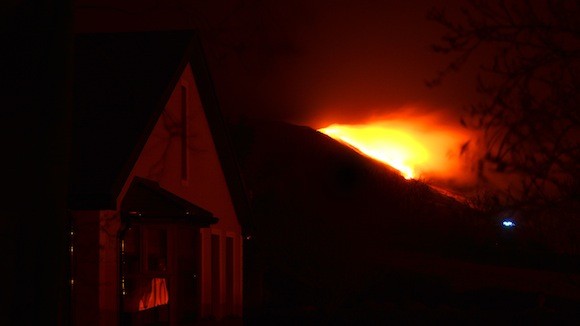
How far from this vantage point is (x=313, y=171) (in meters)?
35.2

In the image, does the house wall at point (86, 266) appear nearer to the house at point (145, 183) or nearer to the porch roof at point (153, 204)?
the house at point (145, 183)

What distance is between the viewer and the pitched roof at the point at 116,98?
45.8 feet

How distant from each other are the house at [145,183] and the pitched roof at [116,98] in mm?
20

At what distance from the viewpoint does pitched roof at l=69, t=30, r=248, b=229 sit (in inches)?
549

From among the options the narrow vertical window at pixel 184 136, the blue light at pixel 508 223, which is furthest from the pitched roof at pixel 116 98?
the blue light at pixel 508 223

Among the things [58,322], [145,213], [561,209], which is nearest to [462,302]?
[145,213]

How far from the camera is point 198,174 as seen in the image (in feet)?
64.0

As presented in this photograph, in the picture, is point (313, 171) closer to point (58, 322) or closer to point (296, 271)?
point (296, 271)

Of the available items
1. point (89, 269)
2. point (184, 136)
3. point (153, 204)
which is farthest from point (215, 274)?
point (89, 269)

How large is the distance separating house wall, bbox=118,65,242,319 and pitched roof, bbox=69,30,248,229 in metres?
0.55

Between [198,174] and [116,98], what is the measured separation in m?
3.91

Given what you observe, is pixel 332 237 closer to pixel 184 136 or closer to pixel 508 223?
pixel 184 136

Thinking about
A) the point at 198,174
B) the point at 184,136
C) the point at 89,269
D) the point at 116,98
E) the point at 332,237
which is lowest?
the point at 332,237

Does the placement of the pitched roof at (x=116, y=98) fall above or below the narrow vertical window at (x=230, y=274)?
above
